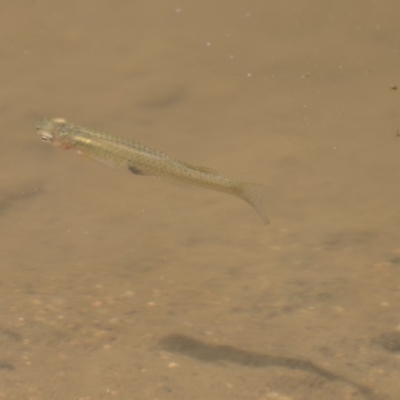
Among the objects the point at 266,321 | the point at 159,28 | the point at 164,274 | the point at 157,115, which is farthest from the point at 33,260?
the point at 159,28

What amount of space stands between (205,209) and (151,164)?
1.92 meters

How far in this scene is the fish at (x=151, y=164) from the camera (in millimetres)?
3754

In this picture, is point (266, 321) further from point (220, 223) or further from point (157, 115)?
point (157, 115)

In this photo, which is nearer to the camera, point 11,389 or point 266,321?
point 11,389

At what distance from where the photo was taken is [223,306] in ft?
14.7

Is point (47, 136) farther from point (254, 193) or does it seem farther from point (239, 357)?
point (239, 357)

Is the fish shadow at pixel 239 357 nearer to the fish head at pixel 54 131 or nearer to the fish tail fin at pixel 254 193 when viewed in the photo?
the fish tail fin at pixel 254 193

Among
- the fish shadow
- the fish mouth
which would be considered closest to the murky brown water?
the fish shadow

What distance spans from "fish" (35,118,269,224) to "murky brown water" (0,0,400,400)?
896 mm

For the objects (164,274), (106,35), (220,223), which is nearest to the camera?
(164,274)

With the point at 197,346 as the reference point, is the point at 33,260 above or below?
below

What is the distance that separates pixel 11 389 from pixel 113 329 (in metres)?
0.80

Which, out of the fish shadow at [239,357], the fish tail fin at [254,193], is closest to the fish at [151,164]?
the fish tail fin at [254,193]

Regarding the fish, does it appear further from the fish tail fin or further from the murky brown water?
the murky brown water
